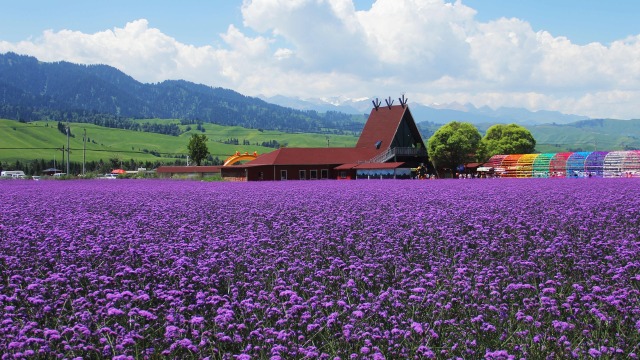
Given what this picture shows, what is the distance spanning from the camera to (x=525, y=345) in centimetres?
531

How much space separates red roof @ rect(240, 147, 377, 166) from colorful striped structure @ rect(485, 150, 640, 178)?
586 inches

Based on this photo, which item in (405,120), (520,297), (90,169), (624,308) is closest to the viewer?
(624,308)

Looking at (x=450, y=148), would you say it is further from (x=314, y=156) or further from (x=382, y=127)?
(x=314, y=156)

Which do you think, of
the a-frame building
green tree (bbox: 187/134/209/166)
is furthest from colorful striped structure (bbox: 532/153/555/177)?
green tree (bbox: 187/134/209/166)

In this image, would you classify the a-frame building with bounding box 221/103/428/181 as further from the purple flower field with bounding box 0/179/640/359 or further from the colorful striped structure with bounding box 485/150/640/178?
the purple flower field with bounding box 0/179/640/359

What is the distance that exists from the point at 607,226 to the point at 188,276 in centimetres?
806

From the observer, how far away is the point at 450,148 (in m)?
72.1

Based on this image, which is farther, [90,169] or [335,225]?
[90,169]

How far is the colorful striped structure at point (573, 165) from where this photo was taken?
61438mm

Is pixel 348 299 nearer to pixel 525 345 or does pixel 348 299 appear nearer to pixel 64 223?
pixel 525 345

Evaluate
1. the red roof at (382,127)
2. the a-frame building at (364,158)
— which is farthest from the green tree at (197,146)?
the red roof at (382,127)

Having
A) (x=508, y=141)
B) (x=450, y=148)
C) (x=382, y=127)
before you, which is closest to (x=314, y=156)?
(x=382, y=127)

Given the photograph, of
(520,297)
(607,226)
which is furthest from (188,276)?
(607,226)

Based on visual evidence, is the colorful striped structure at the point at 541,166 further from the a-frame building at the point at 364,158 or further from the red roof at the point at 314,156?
the red roof at the point at 314,156
